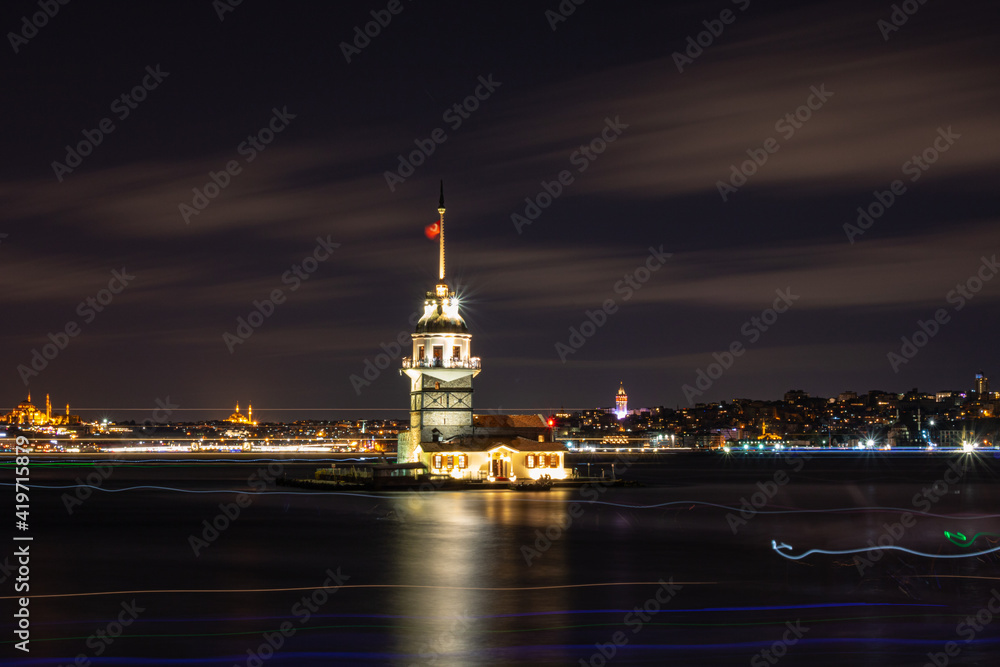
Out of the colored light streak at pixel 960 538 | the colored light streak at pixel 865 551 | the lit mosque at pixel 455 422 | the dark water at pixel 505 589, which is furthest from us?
the lit mosque at pixel 455 422

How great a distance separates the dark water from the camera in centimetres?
1962

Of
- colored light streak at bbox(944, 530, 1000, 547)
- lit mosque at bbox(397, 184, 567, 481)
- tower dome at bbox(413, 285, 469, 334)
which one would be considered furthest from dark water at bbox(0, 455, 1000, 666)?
tower dome at bbox(413, 285, 469, 334)

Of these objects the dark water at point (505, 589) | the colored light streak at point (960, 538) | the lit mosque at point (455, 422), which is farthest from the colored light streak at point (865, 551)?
the lit mosque at point (455, 422)

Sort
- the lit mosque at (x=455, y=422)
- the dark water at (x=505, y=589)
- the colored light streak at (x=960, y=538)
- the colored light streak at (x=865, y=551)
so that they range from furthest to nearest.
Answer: the lit mosque at (x=455, y=422), the colored light streak at (x=960, y=538), the colored light streak at (x=865, y=551), the dark water at (x=505, y=589)

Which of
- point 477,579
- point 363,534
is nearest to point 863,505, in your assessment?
point 363,534

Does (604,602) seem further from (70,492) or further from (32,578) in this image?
(70,492)

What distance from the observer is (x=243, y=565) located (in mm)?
31875

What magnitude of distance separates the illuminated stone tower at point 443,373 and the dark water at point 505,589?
18578 millimetres

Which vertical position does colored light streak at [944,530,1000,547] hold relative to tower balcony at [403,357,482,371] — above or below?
below

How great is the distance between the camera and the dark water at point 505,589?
19625 mm

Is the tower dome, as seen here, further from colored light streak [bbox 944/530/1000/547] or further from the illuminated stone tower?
colored light streak [bbox 944/530/1000/547]

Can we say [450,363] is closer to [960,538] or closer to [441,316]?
[441,316]

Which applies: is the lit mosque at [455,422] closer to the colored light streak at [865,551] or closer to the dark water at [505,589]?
the dark water at [505,589]

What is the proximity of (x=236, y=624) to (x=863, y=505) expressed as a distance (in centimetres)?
4369
